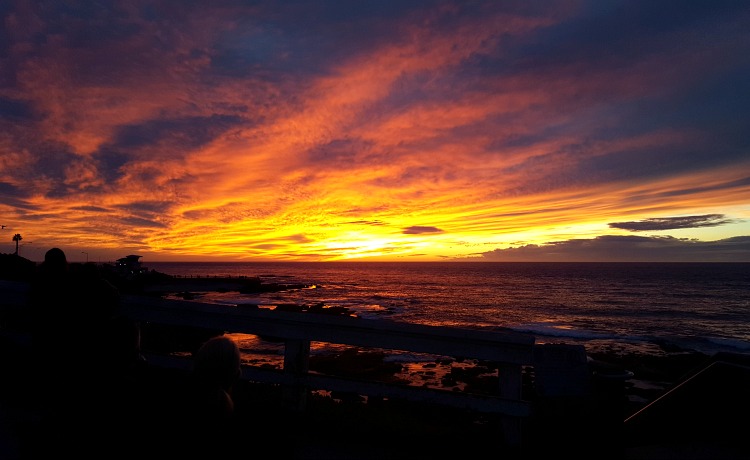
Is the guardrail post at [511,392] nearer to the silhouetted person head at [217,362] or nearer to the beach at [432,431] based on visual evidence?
the beach at [432,431]

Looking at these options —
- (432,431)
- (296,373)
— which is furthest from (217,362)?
(432,431)

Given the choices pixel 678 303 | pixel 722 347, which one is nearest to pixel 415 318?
pixel 722 347

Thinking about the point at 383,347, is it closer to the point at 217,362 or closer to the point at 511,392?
the point at 511,392

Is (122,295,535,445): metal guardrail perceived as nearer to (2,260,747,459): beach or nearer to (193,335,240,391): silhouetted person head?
(2,260,747,459): beach

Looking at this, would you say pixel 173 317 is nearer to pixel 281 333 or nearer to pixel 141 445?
pixel 281 333

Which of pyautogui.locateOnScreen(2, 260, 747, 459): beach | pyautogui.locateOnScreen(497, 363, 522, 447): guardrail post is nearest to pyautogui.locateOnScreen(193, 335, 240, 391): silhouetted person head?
pyautogui.locateOnScreen(2, 260, 747, 459): beach

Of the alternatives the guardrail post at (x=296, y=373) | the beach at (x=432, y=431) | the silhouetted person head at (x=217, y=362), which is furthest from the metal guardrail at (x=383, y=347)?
the silhouetted person head at (x=217, y=362)

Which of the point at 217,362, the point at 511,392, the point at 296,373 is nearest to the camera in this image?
the point at 217,362

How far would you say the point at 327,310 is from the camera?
51.3 metres

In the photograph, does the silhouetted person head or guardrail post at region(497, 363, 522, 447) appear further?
guardrail post at region(497, 363, 522, 447)

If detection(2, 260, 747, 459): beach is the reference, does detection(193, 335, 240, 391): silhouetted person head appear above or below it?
above

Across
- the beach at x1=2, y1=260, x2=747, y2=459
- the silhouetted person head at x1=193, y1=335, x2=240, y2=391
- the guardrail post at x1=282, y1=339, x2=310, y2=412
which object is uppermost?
the silhouetted person head at x1=193, y1=335, x2=240, y2=391

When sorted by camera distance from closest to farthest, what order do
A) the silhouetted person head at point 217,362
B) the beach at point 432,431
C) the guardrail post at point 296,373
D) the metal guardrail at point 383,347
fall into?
the silhouetted person head at point 217,362, the beach at point 432,431, the metal guardrail at point 383,347, the guardrail post at point 296,373

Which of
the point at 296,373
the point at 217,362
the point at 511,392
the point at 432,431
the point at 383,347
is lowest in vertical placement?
the point at 432,431
